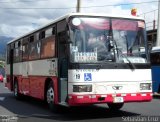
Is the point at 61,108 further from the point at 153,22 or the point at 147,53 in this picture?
the point at 153,22

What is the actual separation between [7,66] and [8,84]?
119 cm

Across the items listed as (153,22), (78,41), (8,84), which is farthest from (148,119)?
(153,22)

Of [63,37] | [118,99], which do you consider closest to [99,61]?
[118,99]

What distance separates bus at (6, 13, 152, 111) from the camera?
38.0 feet

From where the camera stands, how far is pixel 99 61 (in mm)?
11734

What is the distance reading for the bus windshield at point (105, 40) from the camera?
460 inches

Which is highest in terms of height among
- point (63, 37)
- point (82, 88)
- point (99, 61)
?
point (63, 37)

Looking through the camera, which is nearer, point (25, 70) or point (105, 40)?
point (105, 40)

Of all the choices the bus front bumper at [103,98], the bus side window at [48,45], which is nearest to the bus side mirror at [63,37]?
the bus side window at [48,45]

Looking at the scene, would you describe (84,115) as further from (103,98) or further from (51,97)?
(103,98)

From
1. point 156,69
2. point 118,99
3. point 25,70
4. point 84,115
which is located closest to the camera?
point 118,99

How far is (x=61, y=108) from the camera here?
1460 centimetres

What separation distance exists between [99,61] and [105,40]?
68 cm

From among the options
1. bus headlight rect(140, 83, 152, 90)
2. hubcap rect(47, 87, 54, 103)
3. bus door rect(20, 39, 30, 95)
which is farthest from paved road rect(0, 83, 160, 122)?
bus door rect(20, 39, 30, 95)
